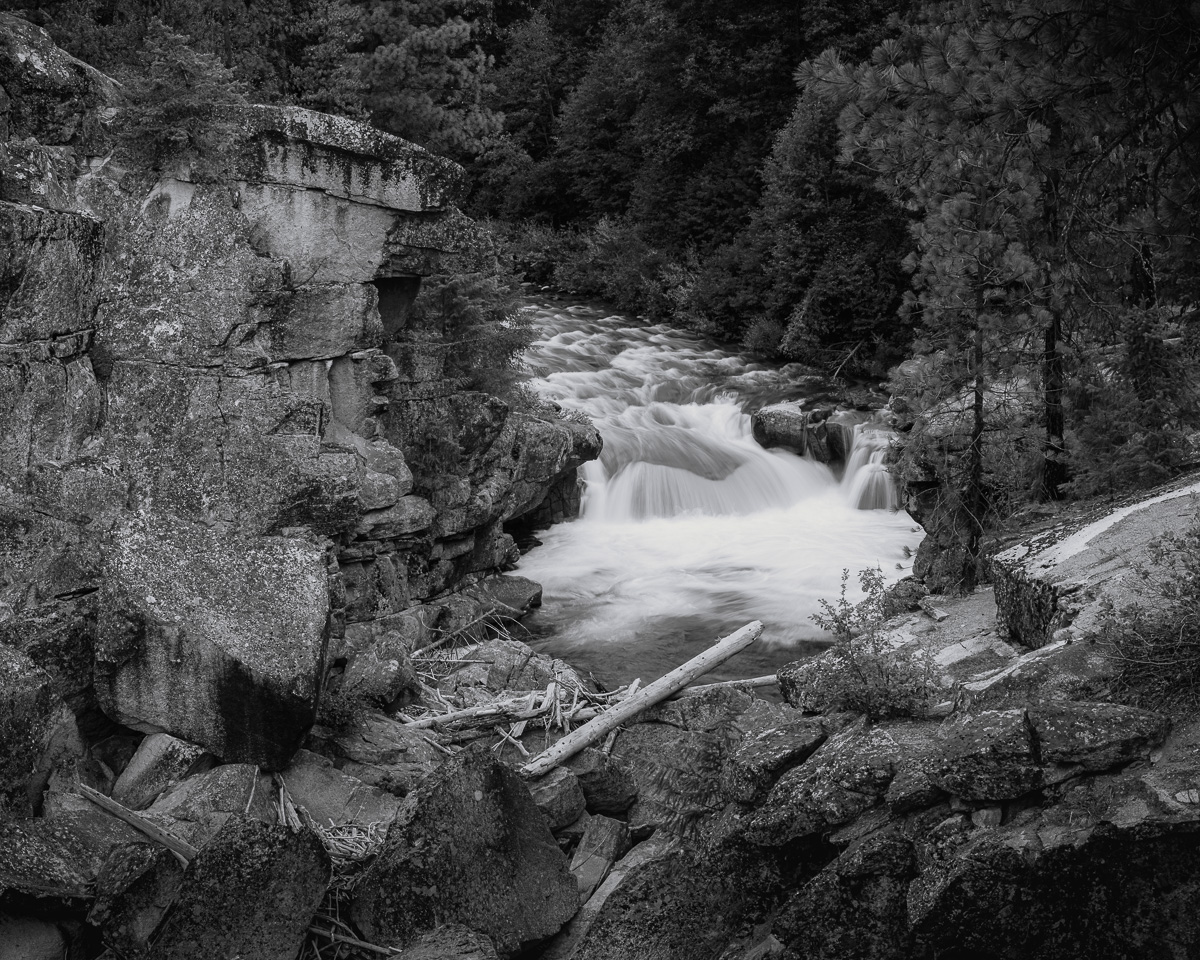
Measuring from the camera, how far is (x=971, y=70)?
5.25m

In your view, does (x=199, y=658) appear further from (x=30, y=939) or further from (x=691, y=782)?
(x=691, y=782)

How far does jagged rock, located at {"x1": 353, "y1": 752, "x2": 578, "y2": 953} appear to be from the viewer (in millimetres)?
5852

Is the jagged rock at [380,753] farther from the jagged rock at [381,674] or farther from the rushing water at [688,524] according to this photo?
the rushing water at [688,524]

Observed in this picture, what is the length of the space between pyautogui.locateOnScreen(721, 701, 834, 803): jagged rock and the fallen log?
2.43m

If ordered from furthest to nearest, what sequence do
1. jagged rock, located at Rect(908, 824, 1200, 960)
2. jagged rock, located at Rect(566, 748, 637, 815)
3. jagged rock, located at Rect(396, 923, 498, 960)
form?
jagged rock, located at Rect(566, 748, 637, 815), jagged rock, located at Rect(396, 923, 498, 960), jagged rock, located at Rect(908, 824, 1200, 960)

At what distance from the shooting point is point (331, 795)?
748cm

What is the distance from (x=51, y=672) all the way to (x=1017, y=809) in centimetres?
599

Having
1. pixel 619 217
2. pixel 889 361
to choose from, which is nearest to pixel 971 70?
pixel 889 361

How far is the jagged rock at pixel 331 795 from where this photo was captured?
7.34 m

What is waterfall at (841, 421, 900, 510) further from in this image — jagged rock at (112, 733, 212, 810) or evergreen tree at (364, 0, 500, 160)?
jagged rock at (112, 733, 212, 810)

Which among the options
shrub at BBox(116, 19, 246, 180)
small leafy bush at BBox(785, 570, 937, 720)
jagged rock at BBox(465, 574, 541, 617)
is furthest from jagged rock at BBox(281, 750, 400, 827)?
shrub at BBox(116, 19, 246, 180)

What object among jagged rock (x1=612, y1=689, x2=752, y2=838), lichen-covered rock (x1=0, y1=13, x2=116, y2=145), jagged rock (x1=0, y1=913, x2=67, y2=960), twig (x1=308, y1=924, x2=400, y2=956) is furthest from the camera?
lichen-covered rock (x1=0, y1=13, x2=116, y2=145)

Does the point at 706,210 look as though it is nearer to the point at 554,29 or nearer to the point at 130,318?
the point at 554,29

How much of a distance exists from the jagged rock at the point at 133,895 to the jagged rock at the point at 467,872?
1006 mm
